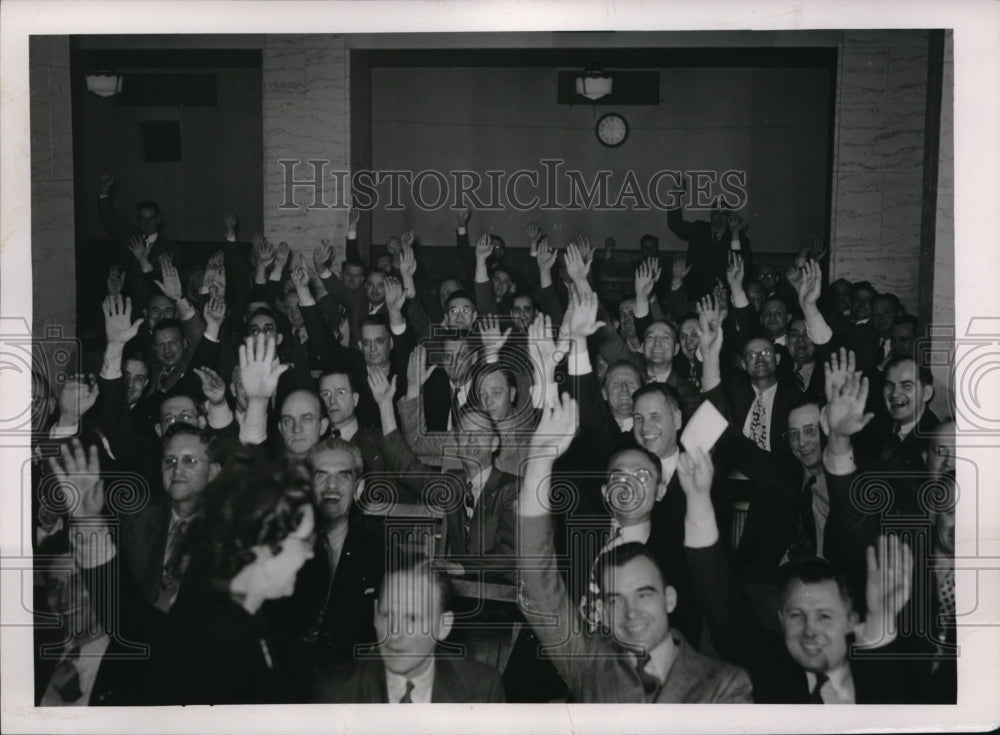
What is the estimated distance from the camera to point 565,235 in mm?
3760

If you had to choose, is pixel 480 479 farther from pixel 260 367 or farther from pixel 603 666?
pixel 260 367

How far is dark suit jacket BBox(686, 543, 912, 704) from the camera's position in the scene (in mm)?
3539

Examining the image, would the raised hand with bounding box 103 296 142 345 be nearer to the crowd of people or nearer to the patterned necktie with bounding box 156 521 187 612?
the crowd of people

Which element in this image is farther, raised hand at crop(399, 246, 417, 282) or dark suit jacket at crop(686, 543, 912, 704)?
raised hand at crop(399, 246, 417, 282)

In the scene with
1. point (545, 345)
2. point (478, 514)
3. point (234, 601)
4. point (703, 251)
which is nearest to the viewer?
point (234, 601)

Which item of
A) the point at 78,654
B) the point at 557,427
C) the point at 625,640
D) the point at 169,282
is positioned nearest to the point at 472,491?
the point at 557,427

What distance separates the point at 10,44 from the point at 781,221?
2.79 m

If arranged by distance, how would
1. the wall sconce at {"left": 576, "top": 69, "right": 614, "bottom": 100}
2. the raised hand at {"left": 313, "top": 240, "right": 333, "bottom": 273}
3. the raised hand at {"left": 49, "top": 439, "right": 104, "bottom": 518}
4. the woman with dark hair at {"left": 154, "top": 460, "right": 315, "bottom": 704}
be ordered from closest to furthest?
the woman with dark hair at {"left": 154, "top": 460, "right": 315, "bottom": 704}, the raised hand at {"left": 49, "top": 439, "right": 104, "bottom": 518}, the wall sconce at {"left": 576, "top": 69, "right": 614, "bottom": 100}, the raised hand at {"left": 313, "top": 240, "right": 333, "bottom": 273}

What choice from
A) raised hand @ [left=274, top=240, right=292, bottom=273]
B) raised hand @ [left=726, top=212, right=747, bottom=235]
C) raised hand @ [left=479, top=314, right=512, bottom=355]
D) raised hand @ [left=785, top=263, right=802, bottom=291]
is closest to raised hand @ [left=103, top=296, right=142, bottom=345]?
raised hand @ [left=274, top=240, right=292, bottom=273]

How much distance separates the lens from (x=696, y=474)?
3650 millimetres

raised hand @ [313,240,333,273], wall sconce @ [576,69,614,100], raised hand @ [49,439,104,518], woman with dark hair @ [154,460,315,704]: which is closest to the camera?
woman with dark hair @ [154,460,315,704]

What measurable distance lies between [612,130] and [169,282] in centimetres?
172

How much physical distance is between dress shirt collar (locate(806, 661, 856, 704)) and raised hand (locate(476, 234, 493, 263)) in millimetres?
1833

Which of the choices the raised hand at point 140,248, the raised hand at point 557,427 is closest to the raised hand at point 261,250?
the raised hand at point 140,248
